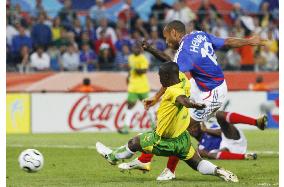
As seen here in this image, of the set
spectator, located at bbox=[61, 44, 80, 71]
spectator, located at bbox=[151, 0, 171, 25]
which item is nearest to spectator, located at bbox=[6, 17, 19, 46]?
spectator, located at bbox=[61, 44, 80, 71]

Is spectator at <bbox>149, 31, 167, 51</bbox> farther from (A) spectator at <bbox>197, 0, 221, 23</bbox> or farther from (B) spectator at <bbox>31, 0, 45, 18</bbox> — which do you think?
(B) spectator at <bbox>31, 0, 45, 18</bbox>

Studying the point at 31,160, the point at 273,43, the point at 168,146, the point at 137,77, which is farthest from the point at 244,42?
the point at 273,43

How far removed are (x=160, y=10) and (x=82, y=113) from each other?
5324mm

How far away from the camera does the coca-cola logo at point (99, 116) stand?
24000mm

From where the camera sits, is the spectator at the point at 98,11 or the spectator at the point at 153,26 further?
the spectator at the point at 153,26

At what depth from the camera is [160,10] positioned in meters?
27.4

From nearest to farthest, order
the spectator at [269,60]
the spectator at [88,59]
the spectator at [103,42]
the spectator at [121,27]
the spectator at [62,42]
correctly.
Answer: the spectator at [88,59] < the spectator at [62,42] < the spectator at [103,42] < the spectator at [121,27] < the spectator at [269,60]

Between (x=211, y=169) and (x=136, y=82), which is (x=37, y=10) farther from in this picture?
(x=211, y=169)

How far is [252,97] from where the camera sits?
25328mm

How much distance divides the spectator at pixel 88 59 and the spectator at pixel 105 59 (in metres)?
0.20

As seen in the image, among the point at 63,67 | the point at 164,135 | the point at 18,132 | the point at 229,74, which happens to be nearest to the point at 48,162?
the point at 164,135

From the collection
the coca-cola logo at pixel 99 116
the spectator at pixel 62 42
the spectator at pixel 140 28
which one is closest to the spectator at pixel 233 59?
the spectator at pixel 140 28

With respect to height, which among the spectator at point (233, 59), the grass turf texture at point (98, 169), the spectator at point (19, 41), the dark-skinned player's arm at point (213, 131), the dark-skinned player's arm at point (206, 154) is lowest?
the grass turf texture at point (98, 169)

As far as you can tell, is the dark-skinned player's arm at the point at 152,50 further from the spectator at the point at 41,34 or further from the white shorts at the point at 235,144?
the spectator at the point at 41,34
